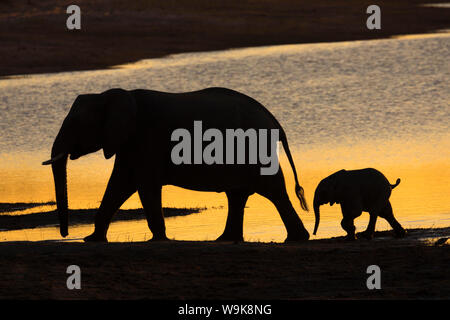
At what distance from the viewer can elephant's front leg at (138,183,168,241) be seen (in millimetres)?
17172

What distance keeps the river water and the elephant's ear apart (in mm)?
1884

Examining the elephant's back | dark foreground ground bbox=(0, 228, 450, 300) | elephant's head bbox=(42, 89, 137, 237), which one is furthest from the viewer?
the elephant's back

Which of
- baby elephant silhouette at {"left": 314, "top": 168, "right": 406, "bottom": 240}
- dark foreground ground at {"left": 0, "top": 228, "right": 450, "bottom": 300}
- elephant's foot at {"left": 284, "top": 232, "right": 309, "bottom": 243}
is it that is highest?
baby elephant silhouette at {"left": 314, "top": 168, "right": 406, "bottom": 240}

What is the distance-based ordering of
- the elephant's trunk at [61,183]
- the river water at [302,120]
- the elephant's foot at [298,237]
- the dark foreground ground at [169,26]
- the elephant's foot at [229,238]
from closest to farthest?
the elephant's trunk at [61,183] → the elephant's foot at [229,238] → the elephant's foot at [298,237] → the river water at [302,120] → the dark foreground ground at [169,26]

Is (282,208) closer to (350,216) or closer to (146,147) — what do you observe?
(350,216)

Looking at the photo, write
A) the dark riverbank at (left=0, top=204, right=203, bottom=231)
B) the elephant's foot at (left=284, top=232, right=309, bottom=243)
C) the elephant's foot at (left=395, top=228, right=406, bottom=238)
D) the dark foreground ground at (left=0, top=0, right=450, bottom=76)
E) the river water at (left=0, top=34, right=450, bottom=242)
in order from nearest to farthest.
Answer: the elephant's foot at (left=395, top=228, right=406, bottom=238), the elephant's foot at (left=284, top=232, right=309, bottom=243), the dark riverbank at (left=0, top=204, right=203, bottom=231), the river water at (left=0, top=34, right=450, bottom=242), the dark foreground ground at (left=0, top=0, right=450, bottom=76)

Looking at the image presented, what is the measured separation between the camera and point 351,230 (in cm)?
1712

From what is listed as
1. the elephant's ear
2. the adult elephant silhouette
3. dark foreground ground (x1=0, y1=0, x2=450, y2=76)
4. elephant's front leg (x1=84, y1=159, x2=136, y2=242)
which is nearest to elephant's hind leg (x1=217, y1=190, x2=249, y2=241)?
the adult elephant silhouette

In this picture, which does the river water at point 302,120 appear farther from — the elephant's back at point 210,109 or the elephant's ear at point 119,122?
the elephant's ear at point 119,122

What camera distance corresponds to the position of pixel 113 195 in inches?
688

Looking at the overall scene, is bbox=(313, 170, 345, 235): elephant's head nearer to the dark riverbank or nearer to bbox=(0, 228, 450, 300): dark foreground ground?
bbox=(0, 228, 450, 300): dark foreground ground

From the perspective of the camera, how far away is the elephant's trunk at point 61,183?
1702cm

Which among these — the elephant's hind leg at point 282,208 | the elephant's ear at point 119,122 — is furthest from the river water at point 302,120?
the elephant's ear at point 119,122
